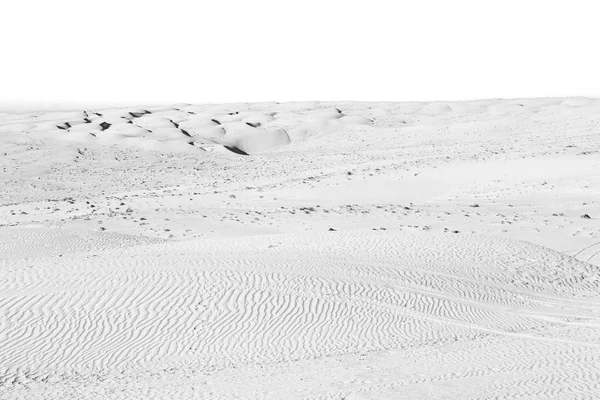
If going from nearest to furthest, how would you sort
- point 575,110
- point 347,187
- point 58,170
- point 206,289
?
point 206,289 → point 347,187 → point 58,170 → point 575,110

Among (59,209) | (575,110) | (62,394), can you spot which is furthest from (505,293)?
(575,110)

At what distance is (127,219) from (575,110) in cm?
3864

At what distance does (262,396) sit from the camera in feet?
24.1

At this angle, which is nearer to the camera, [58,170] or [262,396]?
[262,396]

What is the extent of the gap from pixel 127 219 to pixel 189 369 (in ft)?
37.5

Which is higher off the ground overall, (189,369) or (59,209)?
(189,369)

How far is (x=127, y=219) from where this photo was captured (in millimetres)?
19125

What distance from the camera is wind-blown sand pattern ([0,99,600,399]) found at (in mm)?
8102

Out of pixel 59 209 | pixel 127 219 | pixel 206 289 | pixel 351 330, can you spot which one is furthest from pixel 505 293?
pixel 59 209

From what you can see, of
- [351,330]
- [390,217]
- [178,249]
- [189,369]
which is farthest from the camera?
[390,217]

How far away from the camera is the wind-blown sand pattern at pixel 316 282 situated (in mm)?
8102

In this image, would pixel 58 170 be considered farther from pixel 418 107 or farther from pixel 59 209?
pixel 418 107

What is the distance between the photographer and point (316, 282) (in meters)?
11.9

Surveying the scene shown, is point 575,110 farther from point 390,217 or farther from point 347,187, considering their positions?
point 390,217
